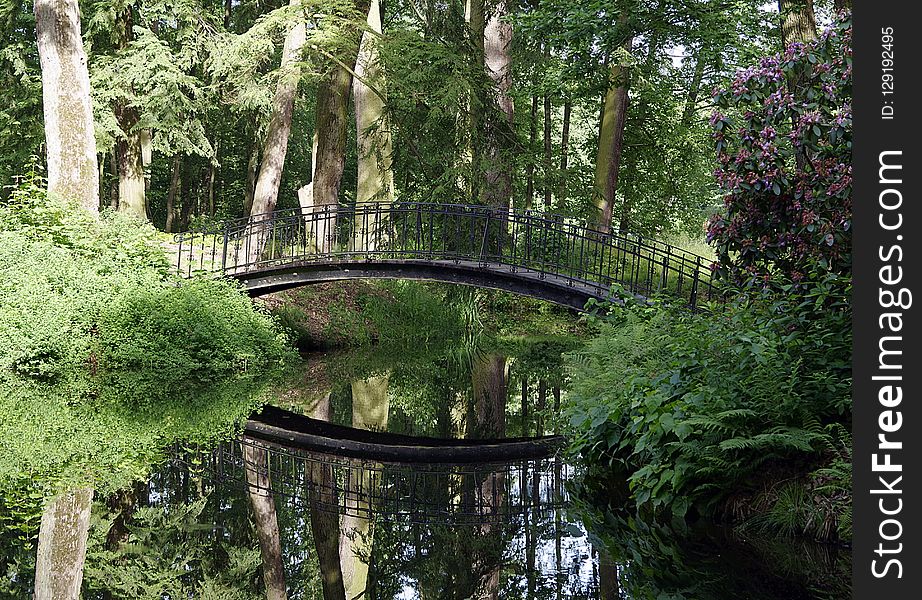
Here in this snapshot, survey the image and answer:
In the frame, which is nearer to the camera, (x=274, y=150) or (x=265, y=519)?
(x=265, y=519)

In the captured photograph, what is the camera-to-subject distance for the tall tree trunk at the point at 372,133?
16.8 m

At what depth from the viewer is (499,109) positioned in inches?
647

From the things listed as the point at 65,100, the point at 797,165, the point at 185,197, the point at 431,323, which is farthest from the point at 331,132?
the point at 185,197

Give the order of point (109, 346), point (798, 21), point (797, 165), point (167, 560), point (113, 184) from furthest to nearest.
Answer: point (113, 184) → point (109, 346) → point (798, 21) → point (797, 165) → point (167, 560)

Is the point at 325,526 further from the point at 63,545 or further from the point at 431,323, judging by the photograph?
the point at 431,323

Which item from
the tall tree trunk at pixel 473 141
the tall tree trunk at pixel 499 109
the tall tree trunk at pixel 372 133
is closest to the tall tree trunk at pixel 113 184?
the tall tree trunk at pixel 372 133

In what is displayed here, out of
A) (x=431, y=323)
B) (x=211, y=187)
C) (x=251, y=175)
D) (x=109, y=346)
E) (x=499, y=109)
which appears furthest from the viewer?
(x=211, y=187)

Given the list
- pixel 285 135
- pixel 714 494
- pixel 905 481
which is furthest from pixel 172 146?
pixel 905 481

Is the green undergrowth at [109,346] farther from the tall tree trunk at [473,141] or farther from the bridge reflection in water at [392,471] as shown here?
the tall tree trunk at [473,141]

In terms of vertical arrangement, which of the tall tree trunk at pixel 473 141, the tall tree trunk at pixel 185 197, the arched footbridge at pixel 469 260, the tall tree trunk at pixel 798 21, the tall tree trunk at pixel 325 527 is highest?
the tall tree trunk at pixel 185 197

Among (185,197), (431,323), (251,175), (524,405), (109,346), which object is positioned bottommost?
(524,405)

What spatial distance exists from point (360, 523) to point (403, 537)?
477mm

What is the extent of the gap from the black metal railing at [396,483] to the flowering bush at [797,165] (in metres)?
2.49

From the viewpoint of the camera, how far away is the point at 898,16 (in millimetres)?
4898
